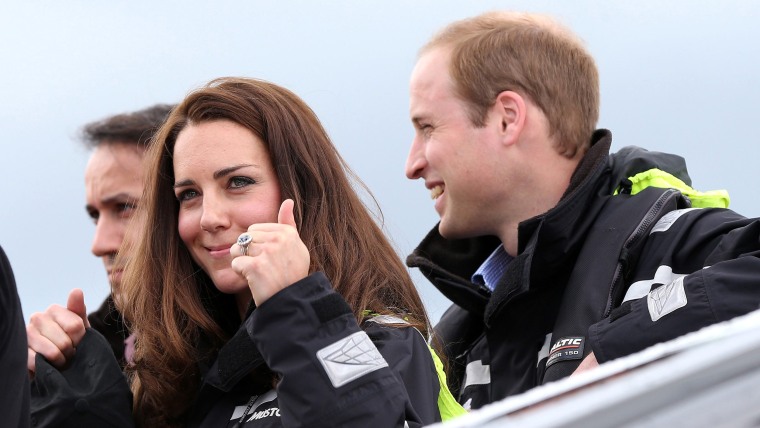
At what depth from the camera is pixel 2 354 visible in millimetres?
1845

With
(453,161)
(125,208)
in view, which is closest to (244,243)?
(453,161)

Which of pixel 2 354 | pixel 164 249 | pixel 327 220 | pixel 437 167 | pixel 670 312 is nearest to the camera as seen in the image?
pixel 2 354

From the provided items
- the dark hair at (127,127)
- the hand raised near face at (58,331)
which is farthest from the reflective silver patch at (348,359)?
the dark hair at (127,127)

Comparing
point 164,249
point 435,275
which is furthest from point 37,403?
point 435,275

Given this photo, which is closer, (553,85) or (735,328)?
(735,328)

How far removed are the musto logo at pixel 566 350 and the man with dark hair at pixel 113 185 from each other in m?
1.77

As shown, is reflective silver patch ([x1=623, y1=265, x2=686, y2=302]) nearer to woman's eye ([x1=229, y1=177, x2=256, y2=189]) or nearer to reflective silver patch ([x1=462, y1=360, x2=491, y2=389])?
reflective silver patch ([x1=462, y1=360, x2=491, y2=389])

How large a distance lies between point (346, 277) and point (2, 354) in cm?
80

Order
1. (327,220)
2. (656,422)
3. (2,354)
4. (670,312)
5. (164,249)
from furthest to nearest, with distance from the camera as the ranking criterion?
(164,249) → (327,220) → (670,312) → (2,354) → (656,422)

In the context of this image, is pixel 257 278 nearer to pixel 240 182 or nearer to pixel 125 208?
pixel 240 182

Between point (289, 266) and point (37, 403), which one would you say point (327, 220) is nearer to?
point (289, 266)

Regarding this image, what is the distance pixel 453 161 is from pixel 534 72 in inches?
14.9

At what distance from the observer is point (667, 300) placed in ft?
7.71

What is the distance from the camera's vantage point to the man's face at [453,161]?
3.28 m
